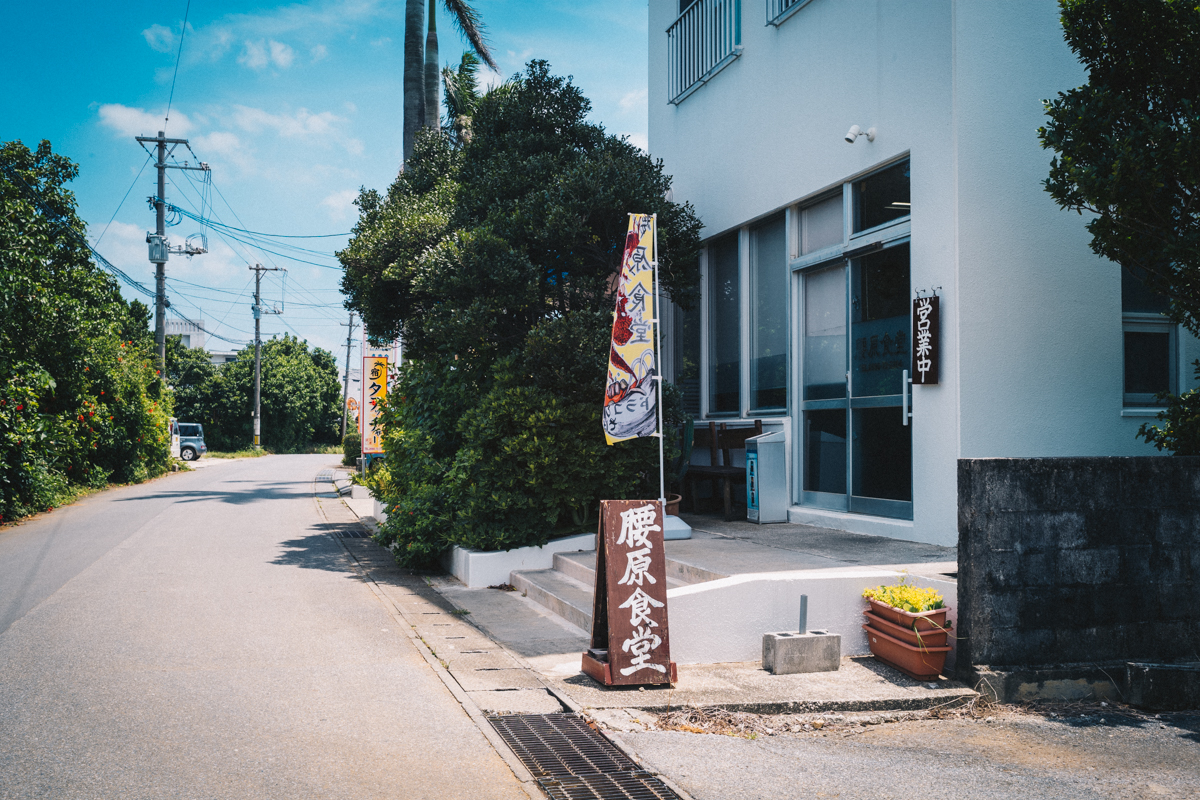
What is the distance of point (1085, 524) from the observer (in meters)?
6.07

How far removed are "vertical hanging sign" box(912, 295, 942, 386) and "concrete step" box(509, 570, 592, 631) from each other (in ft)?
12.7

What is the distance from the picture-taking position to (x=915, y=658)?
19.5 ft

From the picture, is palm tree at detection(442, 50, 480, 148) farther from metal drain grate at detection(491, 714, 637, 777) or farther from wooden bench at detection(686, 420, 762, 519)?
metal drain grate at detection(491, 714, 637, 777)

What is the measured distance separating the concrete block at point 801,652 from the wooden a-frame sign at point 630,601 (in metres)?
0.76

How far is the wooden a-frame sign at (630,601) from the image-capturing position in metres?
5.75

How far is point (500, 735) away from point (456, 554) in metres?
5.67

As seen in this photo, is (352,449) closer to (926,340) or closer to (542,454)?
(542,454)

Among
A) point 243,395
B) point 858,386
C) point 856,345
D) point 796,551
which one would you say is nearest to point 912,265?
point 856,345

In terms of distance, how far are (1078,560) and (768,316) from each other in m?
5.91

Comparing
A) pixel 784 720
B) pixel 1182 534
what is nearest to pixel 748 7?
pixel 1182 534

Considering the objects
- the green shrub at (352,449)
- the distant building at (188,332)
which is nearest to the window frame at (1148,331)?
the green shrub at (352,449)

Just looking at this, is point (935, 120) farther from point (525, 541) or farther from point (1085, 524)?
point (525, 541)

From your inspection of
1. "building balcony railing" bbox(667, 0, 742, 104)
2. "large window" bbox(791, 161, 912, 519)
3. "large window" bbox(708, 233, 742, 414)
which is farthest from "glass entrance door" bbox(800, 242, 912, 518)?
"building balcony railing" bbox(667, 0, 742, 104)

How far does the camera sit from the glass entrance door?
29.5ft
